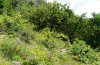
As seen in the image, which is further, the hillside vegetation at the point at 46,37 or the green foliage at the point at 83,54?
the green foliage at the point at 83,54

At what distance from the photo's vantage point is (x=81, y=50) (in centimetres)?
2378

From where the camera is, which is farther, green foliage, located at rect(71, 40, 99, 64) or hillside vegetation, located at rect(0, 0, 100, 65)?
green foliage, located at rect(71, 40, 99, 64)

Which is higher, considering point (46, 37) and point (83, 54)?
point (46, 37)

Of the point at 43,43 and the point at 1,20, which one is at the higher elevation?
the point at 1,20

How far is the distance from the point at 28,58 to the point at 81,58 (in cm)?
885

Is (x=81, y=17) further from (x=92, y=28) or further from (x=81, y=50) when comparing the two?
(x=81, y=50)

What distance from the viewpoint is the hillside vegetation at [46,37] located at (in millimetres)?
15555

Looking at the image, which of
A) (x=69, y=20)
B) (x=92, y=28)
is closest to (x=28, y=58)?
(x=69, y=20)

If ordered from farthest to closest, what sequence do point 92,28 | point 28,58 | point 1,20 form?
point 92,28 < point 1,20 < point 28,58

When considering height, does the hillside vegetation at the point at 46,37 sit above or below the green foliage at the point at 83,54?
above

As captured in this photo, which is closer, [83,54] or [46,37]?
[46,37]

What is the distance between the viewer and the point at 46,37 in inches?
914

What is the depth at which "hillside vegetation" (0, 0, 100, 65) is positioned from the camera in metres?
15.6

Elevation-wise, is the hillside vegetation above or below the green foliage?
above
